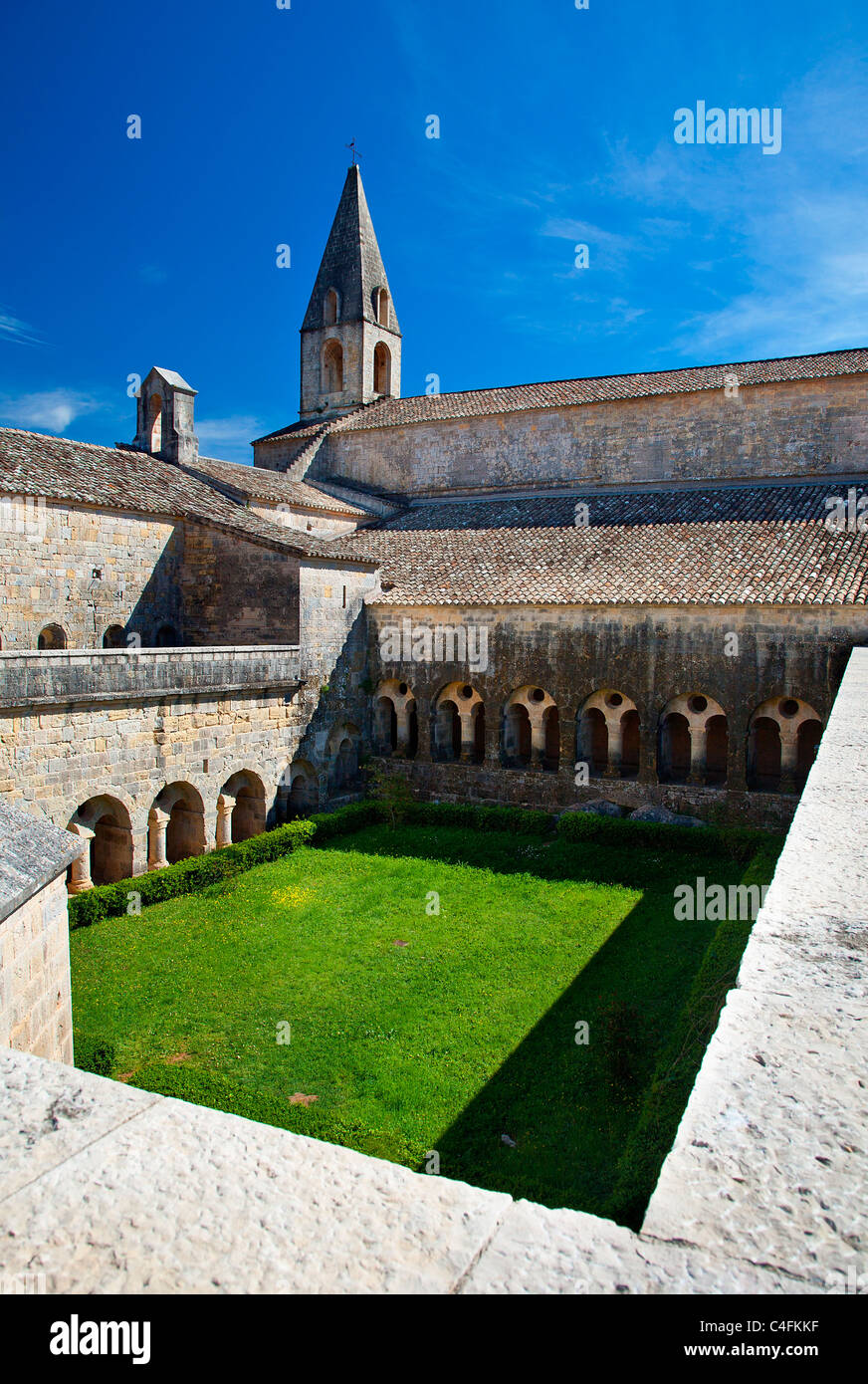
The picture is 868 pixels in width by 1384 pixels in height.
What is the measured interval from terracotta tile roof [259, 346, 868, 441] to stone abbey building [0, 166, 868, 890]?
0.12 m

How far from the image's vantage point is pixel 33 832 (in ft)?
22.1

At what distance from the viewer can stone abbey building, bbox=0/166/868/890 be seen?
13898 millimetres

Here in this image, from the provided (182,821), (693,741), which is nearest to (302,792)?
(182,821)

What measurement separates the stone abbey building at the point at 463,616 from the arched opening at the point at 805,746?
0.18ft

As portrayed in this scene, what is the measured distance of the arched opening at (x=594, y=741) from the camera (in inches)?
679

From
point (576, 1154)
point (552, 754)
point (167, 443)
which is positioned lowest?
point (576, 1154)

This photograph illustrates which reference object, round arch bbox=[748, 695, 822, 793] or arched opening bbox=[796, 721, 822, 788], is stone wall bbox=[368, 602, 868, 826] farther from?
arched opening bbox=[796, 721, 822, 788]

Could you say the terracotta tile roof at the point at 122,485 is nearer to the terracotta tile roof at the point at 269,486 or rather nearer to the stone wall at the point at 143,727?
the terracotta tile roof at the point at 269,486

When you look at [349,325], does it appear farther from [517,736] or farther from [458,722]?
[517,736]

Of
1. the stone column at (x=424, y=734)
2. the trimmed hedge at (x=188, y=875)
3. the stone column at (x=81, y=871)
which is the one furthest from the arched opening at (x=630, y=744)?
the stone column at (x=81, y=871)

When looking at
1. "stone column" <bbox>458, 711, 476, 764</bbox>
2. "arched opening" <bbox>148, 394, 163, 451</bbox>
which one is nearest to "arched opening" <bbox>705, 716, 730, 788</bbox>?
"stone column" <bbox>458, 711, 476, 764</bbox>

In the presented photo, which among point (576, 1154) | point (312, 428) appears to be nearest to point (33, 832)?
point (576, 1154)
